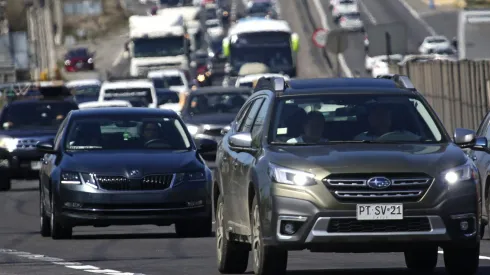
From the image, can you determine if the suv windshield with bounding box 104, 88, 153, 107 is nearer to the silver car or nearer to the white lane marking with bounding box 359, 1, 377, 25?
the silver car

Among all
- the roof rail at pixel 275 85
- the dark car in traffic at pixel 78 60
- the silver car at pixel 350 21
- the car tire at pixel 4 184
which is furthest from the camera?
the silver car at pixel 350 21

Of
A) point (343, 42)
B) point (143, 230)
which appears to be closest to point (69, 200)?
point (143, 230)

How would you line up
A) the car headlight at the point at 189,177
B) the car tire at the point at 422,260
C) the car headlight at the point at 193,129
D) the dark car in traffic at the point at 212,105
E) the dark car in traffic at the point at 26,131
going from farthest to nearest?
the dark car in traffic at the point at 212,105
the car headlight at the point at 193,129
the dark car in traffic at the point at 26,131
the car headlight at the point at 189,177
the car tire at the point at 422,260

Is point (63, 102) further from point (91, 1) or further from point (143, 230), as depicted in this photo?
point (91, 1)

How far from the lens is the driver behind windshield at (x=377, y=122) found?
492 inches

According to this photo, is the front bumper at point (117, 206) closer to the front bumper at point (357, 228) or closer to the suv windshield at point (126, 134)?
the suv windshield at point (126, 134)

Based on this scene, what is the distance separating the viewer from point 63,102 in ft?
103

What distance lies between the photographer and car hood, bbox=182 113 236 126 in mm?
35562

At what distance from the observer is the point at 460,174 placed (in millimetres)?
11812

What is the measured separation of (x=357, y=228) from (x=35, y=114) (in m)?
20.1

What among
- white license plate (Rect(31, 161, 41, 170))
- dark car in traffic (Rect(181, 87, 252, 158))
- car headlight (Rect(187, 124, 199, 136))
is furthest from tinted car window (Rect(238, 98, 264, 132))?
dark car in traffic (Rect(181, 87, 252, 158))

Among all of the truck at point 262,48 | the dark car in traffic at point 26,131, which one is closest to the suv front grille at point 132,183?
the dark car in traffic at point 26,131

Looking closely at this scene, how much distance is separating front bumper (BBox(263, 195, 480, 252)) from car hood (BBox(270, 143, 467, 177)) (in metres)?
0.26

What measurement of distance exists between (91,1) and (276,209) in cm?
12885
